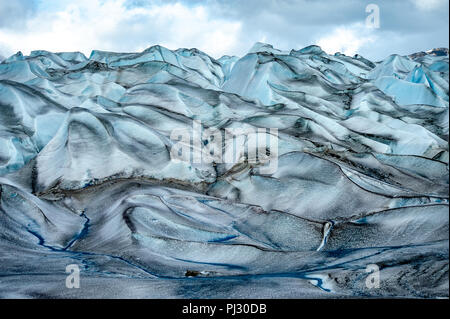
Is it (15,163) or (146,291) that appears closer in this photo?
(146,291)

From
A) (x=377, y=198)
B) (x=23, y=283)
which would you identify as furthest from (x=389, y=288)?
(x=377, y=198)

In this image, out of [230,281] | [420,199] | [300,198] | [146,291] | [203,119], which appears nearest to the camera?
[146,291]

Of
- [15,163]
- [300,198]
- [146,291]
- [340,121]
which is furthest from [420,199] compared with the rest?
[15,163]

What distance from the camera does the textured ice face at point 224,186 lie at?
580 centimetres

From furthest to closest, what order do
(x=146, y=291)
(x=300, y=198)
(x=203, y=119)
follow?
(x=203, y=119) → (x=300, y=198) → (x=146, y=291)

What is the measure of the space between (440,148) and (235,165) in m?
7.60

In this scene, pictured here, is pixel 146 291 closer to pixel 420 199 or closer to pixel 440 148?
pixel 420 199

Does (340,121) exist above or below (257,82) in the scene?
below

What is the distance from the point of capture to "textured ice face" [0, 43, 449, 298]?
5.80 meters

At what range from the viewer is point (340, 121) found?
19.3m

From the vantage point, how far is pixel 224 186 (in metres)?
12.4

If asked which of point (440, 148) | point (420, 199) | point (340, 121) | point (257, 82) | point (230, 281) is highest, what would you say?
point (257, 82)

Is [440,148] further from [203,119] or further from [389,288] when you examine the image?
[389,288]
